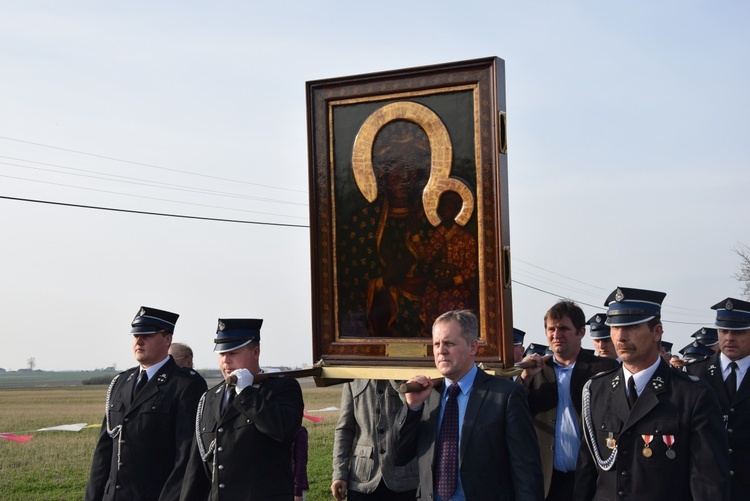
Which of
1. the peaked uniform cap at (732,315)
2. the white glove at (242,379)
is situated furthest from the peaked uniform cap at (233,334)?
the peaked uniform cap at (732,315)

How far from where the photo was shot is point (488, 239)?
5.51 metres

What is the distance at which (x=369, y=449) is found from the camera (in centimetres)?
691

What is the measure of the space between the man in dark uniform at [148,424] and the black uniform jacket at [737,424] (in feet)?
12.4

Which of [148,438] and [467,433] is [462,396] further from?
→ [148,438]

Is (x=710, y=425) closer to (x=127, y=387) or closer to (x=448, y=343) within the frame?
(x=448, y=343)

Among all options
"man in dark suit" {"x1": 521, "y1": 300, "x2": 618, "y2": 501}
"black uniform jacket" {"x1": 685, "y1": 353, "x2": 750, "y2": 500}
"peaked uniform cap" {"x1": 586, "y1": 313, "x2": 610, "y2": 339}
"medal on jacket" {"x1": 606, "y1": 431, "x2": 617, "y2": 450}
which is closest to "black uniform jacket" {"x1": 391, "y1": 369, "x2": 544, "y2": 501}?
"medal on jacket" {"x1": 606, "y1": 431, "x2": 617, "y2": 450}

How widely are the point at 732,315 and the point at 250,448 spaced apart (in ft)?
14.1

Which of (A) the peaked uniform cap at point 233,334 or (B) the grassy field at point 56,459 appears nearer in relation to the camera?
(A) the peaked uniform cap at point 233,334

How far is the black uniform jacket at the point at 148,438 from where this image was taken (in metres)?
6.36

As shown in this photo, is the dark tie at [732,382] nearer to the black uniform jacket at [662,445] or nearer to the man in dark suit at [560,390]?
the man in dark suit at [560,390]

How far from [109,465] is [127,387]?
1.80ft

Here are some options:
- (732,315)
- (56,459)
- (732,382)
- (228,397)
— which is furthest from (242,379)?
(56,459)

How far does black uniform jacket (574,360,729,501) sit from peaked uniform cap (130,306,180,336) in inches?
125

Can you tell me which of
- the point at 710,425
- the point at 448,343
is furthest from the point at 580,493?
the point at 448,343
